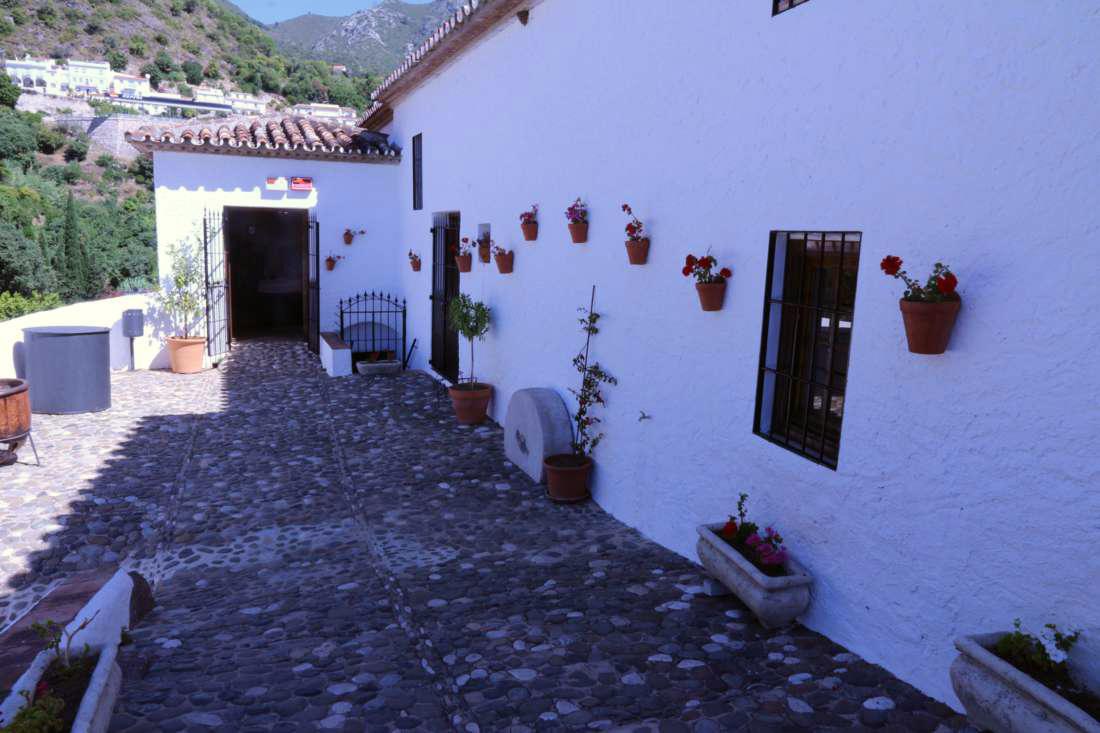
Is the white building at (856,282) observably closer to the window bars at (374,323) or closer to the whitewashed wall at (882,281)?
the whitewashed wall at (882,281)

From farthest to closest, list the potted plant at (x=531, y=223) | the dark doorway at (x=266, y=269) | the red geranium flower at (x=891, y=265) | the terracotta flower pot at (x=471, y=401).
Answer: the dark doorway at (x=266, y=269), the terracotta flower pot at (x=471, y=401), the potted plant at (x=531, y=223), the red geranium flower at (x=891, y=265)

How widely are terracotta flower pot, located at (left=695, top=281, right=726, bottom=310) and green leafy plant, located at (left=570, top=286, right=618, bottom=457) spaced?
5.58 feet

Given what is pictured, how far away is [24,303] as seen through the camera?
1057 inches

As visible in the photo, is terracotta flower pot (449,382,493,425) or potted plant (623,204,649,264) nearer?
potted plant (623,204,649,264)

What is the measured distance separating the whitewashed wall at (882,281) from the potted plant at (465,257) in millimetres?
3780

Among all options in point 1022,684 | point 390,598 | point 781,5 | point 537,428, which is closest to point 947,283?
point 1022,684

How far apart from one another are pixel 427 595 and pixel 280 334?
45.8ft

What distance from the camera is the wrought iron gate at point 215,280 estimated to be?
13.5 m

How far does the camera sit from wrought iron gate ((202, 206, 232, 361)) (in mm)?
13461

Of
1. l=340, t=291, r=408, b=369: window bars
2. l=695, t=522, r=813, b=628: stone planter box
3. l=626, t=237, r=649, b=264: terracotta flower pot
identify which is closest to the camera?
l=695, t=522, r=813, b=628: stone planter box

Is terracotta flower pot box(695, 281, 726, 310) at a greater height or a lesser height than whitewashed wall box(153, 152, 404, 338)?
lesser

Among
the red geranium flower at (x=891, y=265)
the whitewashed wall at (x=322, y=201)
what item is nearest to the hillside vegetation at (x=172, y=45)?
the whitewashed wall at (x=322, y=201)

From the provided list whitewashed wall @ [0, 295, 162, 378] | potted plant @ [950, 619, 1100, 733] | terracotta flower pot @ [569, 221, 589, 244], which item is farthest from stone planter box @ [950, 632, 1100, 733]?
whitewashed wall @ [0, 295, 162, 378]

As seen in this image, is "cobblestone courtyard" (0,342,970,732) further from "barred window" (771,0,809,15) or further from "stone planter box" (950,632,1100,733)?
"barred window" (771,0,809,15)
